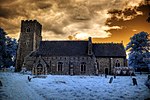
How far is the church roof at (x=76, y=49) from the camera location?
49.4m

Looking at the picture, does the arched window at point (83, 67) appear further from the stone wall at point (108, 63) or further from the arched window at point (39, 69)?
the arched window at point (39, 69)

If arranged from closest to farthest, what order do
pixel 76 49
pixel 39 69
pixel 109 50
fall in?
1. pixel 39 69
2. pixel 76 49
3. pixel 109 50

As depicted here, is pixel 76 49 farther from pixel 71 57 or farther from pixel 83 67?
pixel 83 67

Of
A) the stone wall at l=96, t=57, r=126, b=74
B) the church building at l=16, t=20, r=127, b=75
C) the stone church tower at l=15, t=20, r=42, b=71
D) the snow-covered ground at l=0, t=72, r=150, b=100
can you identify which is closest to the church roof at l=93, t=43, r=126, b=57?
the church building at l=16, t=20, r=127, b=75

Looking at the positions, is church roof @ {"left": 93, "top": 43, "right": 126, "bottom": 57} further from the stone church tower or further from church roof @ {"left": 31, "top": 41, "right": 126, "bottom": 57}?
the stone church tower

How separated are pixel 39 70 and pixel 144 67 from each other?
93.0ft

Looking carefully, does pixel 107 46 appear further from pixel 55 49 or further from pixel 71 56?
pixel 55 49

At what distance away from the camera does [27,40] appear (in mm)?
54344

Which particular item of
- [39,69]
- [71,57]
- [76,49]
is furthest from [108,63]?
[39,69]

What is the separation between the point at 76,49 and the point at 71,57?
3.41 m

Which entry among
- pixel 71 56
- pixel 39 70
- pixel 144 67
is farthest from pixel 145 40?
pixel 39 70

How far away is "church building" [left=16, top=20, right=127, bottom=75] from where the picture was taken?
47656mm

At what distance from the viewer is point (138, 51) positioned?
4706cm

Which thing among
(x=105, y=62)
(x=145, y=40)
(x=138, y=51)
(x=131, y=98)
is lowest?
(x=131, y=98)
